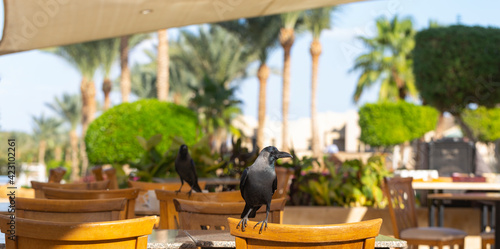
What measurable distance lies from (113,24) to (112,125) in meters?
9.76

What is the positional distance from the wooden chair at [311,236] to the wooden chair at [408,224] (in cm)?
333

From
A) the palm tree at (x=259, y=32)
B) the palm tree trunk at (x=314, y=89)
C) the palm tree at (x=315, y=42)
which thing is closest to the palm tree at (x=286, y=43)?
the palm tree at (x=259, y=32)

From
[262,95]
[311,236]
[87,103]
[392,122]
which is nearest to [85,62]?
[87,103]

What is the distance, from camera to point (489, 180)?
6582 mm

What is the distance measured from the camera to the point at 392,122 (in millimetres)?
30875

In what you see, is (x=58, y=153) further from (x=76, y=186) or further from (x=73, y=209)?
(x=73, y=209)

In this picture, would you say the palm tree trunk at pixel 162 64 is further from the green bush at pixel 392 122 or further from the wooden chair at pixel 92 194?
the wooden chair at pixel 92 194

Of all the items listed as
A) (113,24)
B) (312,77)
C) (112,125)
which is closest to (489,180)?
(113,24)

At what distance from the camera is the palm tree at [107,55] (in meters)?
24.4

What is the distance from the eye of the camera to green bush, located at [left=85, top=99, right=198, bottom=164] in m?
14.3

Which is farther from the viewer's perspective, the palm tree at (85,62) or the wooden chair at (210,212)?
the palm tree at (85,62)

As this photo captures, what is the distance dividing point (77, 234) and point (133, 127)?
13.0m

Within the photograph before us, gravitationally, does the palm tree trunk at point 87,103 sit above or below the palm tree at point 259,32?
below

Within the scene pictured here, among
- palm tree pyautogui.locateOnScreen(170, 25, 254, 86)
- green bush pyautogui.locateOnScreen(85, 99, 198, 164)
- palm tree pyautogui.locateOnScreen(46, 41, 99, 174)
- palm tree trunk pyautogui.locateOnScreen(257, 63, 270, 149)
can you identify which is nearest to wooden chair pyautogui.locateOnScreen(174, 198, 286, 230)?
green bush pyautogui.locateOnScreen(85, 99, 198, 164)
